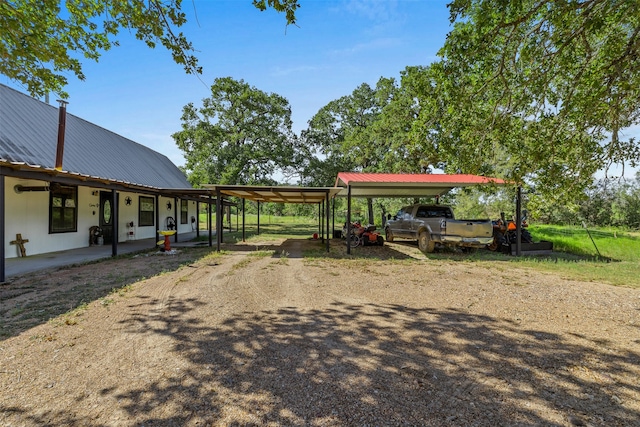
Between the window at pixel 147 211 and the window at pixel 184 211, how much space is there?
3.30m

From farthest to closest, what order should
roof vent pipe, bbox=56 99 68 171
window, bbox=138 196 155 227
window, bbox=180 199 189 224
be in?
window, bbox=180 199 189 224
window, bbox=138 196 155 227
roof vent pipe, bbox=56 99 68 171

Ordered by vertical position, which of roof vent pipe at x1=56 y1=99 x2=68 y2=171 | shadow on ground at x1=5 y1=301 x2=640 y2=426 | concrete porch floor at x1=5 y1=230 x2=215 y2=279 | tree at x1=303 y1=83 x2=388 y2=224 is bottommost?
shadow on ground at x1=5 y1=301 x2=640 y2=426

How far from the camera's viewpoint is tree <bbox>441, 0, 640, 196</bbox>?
5.06 meters

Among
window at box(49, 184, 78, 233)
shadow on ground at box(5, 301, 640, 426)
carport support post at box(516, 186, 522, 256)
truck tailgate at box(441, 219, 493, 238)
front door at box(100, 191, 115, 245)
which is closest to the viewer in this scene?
shadow on ground at box(5, 301, 640, 426)

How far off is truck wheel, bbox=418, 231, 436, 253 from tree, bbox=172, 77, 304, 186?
47.0 feet

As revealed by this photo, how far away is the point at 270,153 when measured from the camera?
23141 mm

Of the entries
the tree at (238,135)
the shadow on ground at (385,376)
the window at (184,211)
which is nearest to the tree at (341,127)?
the tree at (238,135)

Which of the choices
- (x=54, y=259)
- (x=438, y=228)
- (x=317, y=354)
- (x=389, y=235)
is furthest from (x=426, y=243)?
(x=54, y=259)

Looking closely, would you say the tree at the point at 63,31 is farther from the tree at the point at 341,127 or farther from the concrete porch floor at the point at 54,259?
the tree at the point at 341,127

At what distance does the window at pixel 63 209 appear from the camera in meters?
10.5

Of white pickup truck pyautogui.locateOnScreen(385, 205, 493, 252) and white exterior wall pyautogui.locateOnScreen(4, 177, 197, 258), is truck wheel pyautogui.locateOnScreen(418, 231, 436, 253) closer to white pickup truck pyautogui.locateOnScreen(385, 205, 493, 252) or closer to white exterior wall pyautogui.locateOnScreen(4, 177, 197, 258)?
white pickup truck pyautogui.locateOnScreen(385, 205, 493, 252)

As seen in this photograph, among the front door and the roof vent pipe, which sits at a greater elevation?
the roof vent pipe

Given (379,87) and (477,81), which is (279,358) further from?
(379,87)

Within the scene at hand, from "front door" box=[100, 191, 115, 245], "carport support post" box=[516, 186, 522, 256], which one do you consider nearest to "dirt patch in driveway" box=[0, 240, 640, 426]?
"carport support post" box=[516, 186, 522, 256]
